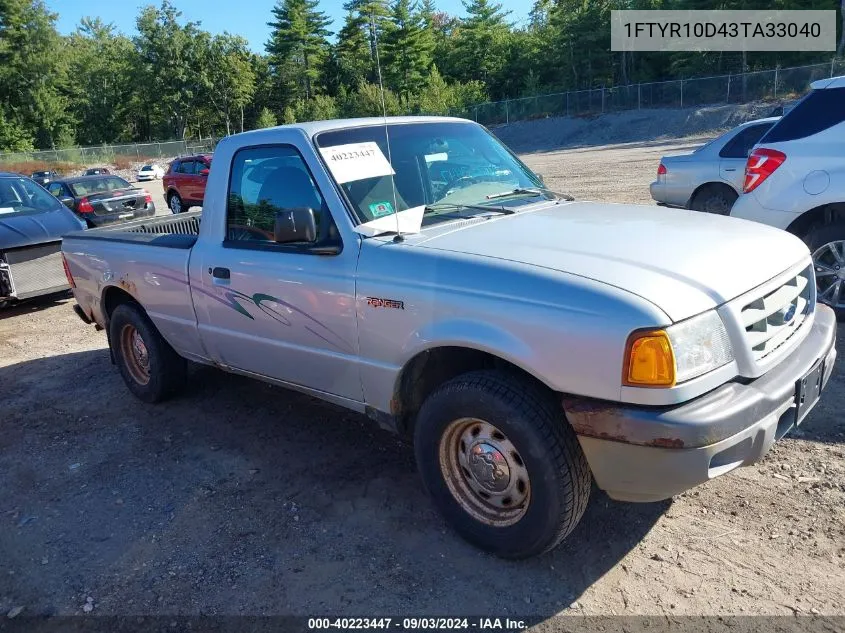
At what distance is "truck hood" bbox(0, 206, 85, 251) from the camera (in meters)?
8.51

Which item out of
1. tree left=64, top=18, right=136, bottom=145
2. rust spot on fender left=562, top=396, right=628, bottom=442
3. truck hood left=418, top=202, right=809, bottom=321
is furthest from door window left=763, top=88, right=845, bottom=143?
tree left=64, top=18, right=136, bottom=145

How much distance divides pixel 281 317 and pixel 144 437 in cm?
173

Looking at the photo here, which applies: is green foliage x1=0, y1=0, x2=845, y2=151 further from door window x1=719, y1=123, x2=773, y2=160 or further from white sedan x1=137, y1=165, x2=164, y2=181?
door window x1=719, y1=123, x2=773, y2=160

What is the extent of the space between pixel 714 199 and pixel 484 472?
8319 mm

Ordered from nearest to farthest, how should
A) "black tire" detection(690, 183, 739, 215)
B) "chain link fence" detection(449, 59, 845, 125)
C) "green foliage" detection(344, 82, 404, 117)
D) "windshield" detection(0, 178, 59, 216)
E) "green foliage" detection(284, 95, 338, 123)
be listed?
"windshield" detection(0, 178, 59, 216) < "black tire" detection(690, 183, 739, 215) < "chain link fence" detection(449, 59, 845, 125) < "green foliage" detection(344, 82, 404, 117) < "green foliage" detection(284, 95, 338, 123)

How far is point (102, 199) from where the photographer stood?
14781 mm

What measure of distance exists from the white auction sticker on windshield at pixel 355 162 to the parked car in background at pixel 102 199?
12351 millimetres

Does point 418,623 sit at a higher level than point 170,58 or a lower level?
lower

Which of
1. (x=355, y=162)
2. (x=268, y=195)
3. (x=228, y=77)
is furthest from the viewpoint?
(x=228, y=77)

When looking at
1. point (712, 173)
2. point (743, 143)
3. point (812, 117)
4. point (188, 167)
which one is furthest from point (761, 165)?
point (188, 167)

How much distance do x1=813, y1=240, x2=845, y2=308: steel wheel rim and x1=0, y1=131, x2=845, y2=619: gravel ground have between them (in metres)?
1.28

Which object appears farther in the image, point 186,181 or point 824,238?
point 186,181

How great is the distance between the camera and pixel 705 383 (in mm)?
2576

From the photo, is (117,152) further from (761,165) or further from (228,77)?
(761,165)
